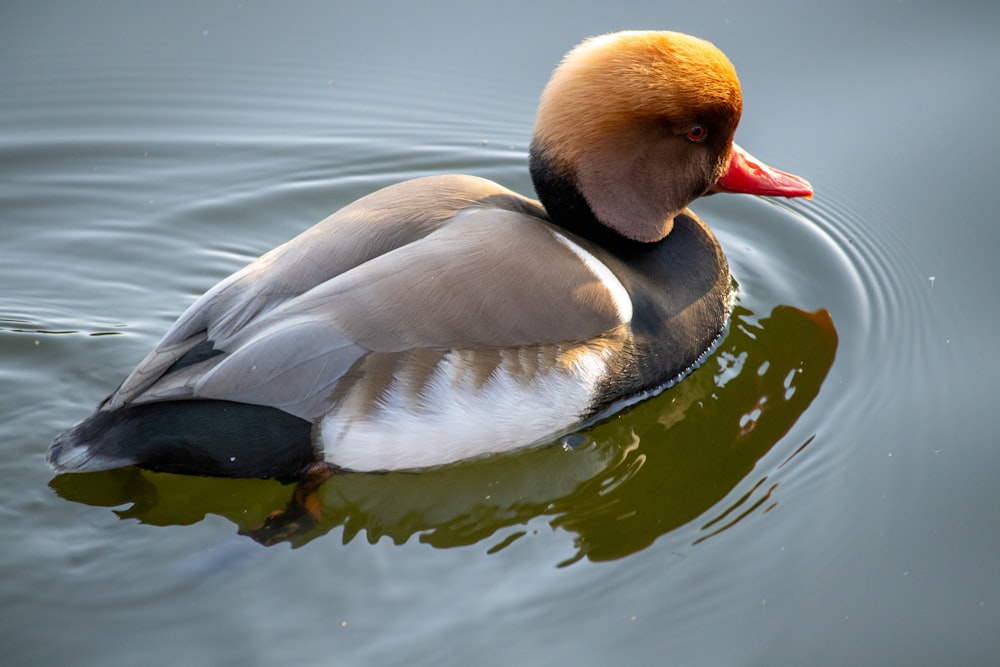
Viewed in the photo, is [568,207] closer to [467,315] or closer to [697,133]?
[697,133]

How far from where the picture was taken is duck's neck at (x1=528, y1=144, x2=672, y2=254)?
3947mm

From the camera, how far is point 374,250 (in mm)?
3699

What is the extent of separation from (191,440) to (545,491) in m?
1.13

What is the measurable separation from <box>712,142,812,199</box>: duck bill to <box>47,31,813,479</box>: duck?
0.50 feet

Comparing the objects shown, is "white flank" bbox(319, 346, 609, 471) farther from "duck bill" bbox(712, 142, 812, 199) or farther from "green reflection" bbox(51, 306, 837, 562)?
"duck bill" bbox(712, 142, 812, 199)

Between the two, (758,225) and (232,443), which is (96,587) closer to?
(232,443)

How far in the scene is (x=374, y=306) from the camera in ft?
11.3

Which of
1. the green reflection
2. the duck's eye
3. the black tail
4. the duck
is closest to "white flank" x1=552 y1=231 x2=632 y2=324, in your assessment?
the duck

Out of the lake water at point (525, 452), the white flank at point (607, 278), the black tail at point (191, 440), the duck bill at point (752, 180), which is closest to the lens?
the lake water at point (525, 452)

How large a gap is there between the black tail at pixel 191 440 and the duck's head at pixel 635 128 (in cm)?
128

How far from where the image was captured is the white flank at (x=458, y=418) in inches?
138

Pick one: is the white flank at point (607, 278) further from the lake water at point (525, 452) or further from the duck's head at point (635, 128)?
the lake water at point (525, 452)

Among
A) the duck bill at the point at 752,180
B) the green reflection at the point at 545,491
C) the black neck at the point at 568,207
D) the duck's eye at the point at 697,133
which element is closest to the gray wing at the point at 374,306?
the black neck at the point at 568,207

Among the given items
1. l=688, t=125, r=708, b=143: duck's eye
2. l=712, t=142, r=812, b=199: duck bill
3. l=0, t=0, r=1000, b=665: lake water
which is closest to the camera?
l=0, t=0, r=1000, b=665: lake water
